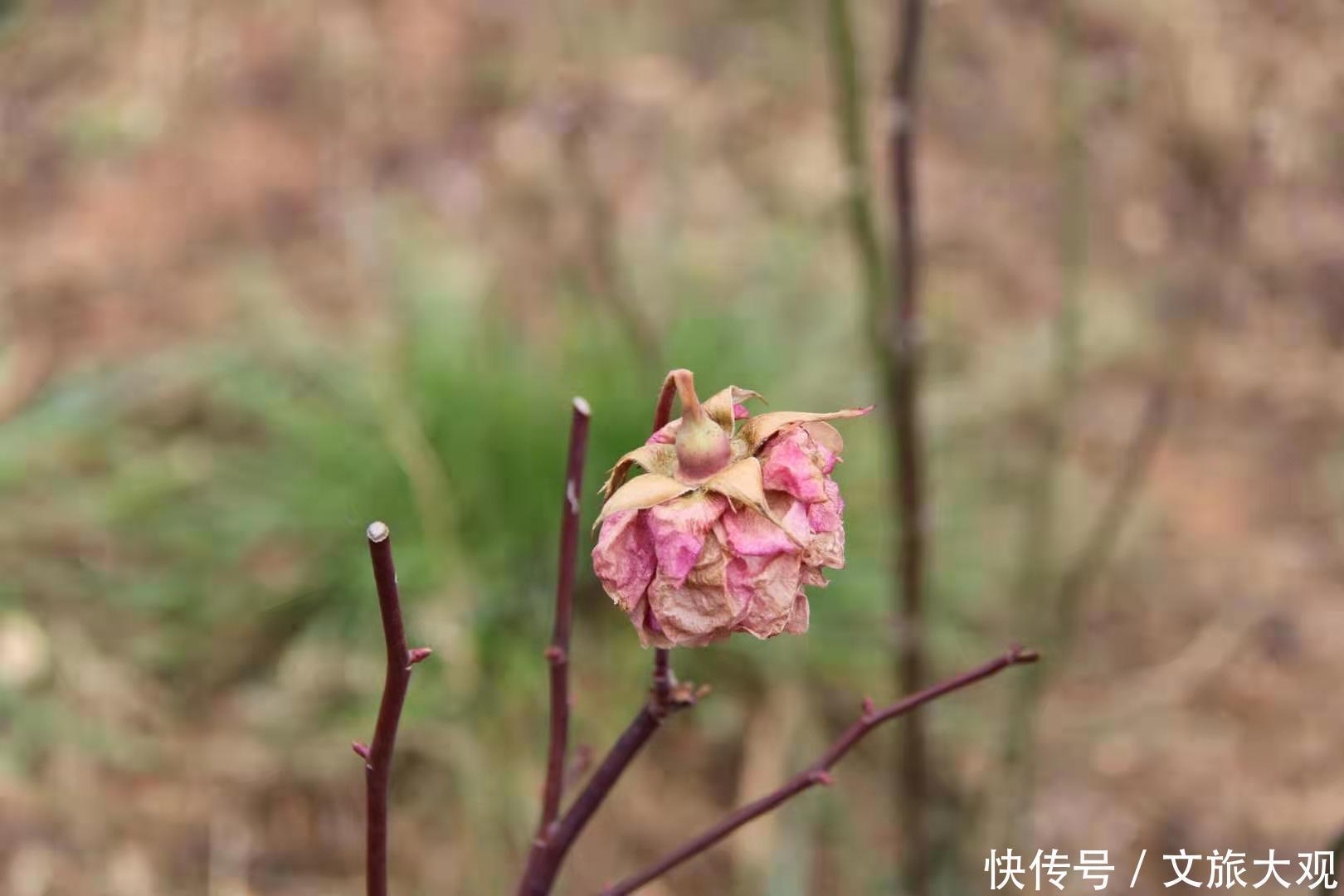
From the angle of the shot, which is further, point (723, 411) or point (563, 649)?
point (563, 649)

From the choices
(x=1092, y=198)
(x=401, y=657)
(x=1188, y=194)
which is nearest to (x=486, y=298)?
(x=1092, y=198)

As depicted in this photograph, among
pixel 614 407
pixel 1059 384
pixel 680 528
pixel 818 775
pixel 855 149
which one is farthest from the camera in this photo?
pixel 614 407

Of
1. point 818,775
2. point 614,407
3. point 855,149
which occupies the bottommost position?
point 818,775

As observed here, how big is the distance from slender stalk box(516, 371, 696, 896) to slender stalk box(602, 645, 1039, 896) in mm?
38

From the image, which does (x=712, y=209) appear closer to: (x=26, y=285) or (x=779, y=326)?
(x=779, y=326)

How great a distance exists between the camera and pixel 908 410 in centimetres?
136

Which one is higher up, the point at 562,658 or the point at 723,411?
the point at 723,411

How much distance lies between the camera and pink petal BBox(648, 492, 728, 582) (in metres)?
0.61

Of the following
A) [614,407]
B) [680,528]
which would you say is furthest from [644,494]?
[614,407]

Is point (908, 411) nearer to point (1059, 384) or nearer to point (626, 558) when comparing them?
point (1059, 384)

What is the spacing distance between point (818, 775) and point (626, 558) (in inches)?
8.7

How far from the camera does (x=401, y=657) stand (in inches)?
25.0

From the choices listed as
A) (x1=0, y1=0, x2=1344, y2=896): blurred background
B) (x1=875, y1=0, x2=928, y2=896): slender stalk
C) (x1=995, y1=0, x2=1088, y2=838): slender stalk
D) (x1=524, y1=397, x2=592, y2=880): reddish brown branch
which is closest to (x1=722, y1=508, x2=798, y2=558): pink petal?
(x1=524, y1=397, x2=592, y2=880): reddish brown branch

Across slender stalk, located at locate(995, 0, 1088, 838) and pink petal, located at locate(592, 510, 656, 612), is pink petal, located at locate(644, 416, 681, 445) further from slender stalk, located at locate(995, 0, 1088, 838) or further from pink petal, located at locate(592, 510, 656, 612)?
slender stalk, located at locate(995, 0, 1088, 838)
